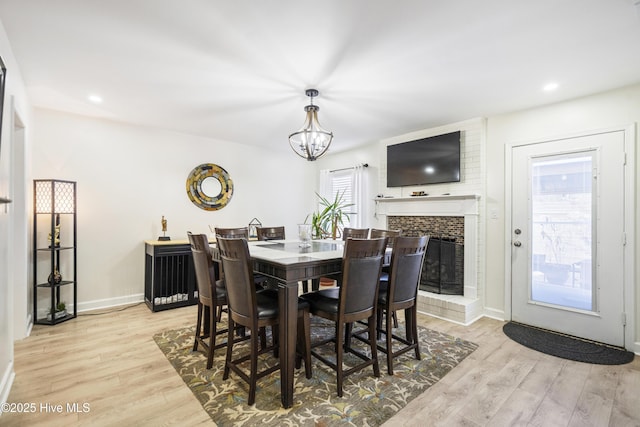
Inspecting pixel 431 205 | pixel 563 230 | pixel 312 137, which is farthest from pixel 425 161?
pixel 312 137

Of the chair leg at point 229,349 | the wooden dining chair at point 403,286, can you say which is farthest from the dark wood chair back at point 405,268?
the chair leg at point 229,349

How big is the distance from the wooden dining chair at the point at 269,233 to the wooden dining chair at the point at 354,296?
6.25 ft

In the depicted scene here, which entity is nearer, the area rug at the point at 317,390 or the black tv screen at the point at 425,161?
the area rug at the point at 317,390

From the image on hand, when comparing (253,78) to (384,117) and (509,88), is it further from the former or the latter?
(509,88)

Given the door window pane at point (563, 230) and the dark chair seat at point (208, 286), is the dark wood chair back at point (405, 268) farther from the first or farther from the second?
the door window pane at point (563, 230)

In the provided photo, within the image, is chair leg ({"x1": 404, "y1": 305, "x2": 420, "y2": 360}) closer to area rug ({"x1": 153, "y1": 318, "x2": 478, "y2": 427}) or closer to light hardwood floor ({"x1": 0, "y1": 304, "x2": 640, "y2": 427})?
area rug ({"x1": 153, "y1": 318, "x2": 478, "y2": 427})

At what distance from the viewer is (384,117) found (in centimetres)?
383

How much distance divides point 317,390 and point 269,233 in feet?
7.64

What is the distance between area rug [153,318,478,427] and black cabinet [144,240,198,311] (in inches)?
48.0

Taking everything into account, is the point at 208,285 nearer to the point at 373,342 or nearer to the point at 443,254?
the point at 373,342

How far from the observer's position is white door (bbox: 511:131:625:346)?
9.57 feet

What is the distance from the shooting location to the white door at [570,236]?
2918mm

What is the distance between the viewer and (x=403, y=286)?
7.99 feet

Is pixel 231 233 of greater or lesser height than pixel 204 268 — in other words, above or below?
above
